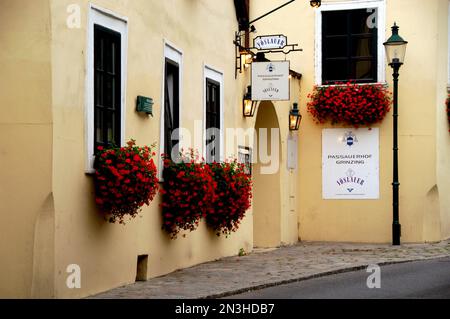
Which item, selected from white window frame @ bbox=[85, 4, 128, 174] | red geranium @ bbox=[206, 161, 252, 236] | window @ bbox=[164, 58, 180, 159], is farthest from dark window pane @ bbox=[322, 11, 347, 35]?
white window frame @ bbox=[85, 4, 128, 174]

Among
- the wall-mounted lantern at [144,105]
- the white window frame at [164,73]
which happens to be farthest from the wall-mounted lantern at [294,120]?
the wall-mounted lantern at [144,105]

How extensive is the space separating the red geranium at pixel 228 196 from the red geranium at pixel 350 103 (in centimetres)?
552

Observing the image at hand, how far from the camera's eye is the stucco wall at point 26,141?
9.61 metres

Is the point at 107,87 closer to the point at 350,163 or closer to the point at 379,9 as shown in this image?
the point at 350,163

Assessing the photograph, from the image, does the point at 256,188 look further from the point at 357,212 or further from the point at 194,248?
the point at 194,248

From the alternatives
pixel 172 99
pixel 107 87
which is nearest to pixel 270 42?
pixel 172 99

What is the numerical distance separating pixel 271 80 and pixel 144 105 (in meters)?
4.96

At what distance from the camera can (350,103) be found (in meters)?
20.6

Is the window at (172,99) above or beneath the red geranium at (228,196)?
above

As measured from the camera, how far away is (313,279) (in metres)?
13.3

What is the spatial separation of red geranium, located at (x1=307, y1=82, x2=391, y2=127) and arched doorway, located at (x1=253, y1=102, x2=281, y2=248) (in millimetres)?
1660

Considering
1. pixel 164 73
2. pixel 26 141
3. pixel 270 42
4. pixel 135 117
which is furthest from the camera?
pixel 270 42

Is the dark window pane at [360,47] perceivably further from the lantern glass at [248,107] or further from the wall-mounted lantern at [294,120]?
the lantern glass at [248,107]
